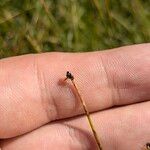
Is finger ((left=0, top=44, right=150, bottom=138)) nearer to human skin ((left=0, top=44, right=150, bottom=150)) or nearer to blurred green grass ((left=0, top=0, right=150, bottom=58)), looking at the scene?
human skin ((left=0, top=44, right=150, bottom=150))

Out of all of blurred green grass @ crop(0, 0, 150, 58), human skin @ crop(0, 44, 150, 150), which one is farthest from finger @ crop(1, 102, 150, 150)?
blurred green grass @ crop(0, 0, 150, 58)

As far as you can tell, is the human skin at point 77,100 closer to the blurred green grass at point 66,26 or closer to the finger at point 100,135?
the finger at point 100,135

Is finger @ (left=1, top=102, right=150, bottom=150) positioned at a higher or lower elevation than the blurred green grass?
lower

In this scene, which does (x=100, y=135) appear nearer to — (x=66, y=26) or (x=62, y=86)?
(x=62, y=86)

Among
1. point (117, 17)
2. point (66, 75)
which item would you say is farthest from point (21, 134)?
point (117, 17)

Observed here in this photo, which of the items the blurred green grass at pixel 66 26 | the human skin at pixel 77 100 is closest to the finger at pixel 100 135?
the human skin at pixel 77 100

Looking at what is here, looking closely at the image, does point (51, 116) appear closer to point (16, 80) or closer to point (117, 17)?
point (16, 80)
